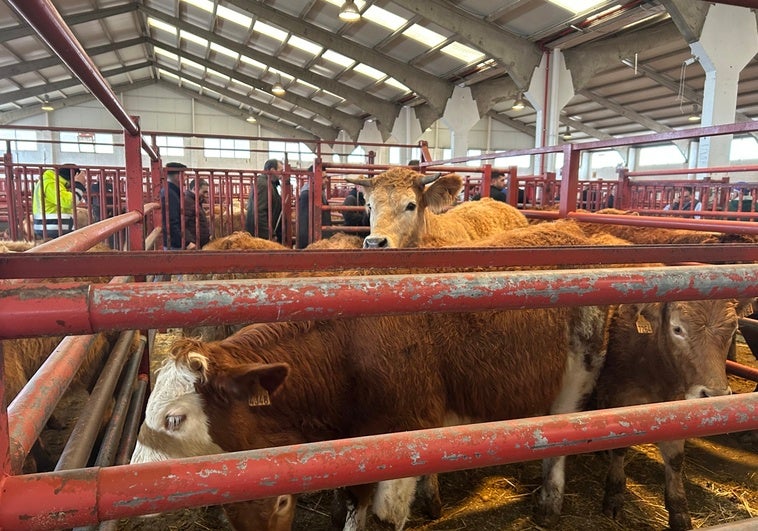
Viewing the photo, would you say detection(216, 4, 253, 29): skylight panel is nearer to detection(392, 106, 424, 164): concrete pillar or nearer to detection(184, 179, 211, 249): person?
detection(392, 106, 424, 164): concrete pillar

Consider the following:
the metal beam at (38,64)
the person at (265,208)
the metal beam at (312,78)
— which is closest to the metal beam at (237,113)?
the metal beam at (312,78)

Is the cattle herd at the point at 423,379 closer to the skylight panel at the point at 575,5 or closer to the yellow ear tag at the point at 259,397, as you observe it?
the yellow ear tag at the point at 259,397

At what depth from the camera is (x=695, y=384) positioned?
8.25 feet

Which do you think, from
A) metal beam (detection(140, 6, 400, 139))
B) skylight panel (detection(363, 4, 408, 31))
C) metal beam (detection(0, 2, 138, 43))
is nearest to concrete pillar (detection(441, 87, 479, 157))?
skylight panel (detection(363, 4, 408, 31))

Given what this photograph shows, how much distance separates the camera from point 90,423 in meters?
1.85

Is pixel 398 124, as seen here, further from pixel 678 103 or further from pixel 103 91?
pixel 103 91

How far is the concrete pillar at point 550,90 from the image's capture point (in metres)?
12.7

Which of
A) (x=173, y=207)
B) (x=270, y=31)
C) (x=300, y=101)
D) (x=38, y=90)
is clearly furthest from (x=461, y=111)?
(x=38, y=90)

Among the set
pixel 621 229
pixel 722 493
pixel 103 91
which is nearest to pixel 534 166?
pixel 621 229

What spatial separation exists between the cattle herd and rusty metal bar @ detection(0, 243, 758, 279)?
0.41m

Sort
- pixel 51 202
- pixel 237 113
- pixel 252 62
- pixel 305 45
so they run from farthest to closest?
pixel 237 113, pixel 252 62, pixel 305 45, pixel 51 202

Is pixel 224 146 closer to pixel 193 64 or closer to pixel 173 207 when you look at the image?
pixel 193 64

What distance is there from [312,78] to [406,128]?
429 cm

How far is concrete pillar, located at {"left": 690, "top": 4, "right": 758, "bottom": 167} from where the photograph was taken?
8727 millimetres
